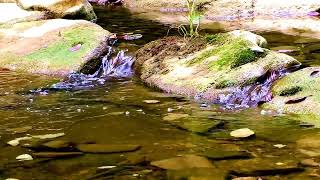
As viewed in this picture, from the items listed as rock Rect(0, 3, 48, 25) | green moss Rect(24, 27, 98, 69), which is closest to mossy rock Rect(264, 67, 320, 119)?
green moss Rect(24, 27, 98, 69)

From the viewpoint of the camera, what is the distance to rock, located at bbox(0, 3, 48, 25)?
35.9ft

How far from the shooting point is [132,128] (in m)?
4.28

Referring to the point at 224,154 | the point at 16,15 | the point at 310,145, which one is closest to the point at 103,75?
the point at 224,154

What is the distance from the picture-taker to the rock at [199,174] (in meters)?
3.08

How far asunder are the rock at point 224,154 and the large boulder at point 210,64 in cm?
191

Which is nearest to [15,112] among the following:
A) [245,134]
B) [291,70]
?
[245,134]

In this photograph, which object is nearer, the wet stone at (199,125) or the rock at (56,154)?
the rock at (56,154)

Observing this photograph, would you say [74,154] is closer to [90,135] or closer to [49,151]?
[49,151]

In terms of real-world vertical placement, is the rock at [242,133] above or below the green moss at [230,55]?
below

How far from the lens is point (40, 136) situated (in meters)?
4.07

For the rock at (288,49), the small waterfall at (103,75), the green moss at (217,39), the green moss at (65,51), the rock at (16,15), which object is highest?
the rock at (16,15)

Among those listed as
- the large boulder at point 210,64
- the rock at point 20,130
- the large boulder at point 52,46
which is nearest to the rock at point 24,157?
the rock at point 20,130

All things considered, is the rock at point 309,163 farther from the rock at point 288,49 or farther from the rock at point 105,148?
the rock at point 288,49

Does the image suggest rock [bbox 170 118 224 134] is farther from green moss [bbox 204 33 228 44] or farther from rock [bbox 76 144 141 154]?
green moss [bbox 204 33 228 44]
